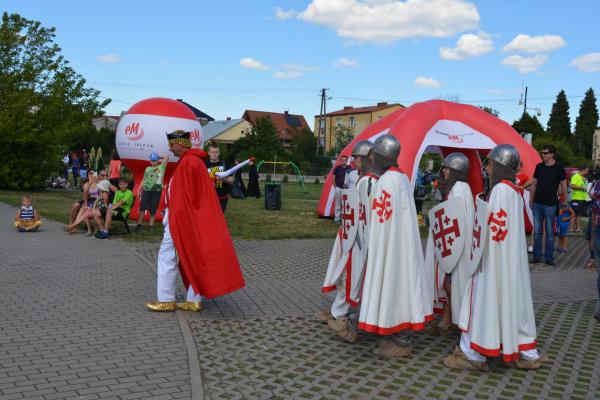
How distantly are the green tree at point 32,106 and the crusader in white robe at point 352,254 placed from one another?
19345mm

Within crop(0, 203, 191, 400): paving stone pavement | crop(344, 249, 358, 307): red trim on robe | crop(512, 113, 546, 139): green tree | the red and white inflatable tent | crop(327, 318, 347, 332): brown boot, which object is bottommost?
crop(0, 203, 191, 400): paving stone pavement

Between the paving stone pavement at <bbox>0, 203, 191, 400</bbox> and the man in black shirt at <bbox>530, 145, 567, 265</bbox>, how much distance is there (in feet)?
21.5

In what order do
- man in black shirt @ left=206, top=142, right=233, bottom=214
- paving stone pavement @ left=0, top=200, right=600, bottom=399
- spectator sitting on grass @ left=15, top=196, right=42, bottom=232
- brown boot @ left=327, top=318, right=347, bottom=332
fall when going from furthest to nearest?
spectator sitting on grass @ left=15, top=196, right=42, bottom=232
man in black shirt @ left=206, top=142, right=233, bottom=214
brown boot @ left=327, top=318, right=347, bottom=332
paving stone pavement @ left=0, top=200, right=600, bottom=399

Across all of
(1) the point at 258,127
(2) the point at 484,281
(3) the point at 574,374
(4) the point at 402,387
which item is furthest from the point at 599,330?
(1) the point at 258,127

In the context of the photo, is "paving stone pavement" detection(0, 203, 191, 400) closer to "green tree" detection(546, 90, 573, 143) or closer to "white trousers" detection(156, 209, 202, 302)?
"white trousers" detection(156, 209, 202, 302)

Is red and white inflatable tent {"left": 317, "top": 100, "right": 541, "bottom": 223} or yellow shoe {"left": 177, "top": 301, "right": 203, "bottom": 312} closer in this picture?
yellow shoe {"left": 177, "top": 301, "right": 203, "bottom": 312}

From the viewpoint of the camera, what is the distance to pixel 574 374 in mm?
5105

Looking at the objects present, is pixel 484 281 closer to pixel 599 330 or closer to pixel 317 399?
pixel 317 399

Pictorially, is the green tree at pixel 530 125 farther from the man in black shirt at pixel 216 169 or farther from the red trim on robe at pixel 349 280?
the red trim on robe at pixel 349 280

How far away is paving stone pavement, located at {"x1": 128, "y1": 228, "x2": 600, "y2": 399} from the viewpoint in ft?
15.2

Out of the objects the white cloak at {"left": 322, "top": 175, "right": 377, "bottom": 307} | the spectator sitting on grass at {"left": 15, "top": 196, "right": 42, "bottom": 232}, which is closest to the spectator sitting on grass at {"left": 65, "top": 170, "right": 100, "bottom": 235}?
the spectator sitting on grass at {"left": 15, "top": 196, "right": 42, "bottom": 232}

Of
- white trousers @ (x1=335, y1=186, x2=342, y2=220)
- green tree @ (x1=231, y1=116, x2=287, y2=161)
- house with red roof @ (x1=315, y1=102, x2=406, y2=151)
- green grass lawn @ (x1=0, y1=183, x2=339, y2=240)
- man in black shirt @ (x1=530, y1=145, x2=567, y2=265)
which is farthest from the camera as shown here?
house with red roof @ (x1=315, y1=102, x2=406, y2=151)

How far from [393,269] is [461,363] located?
3.25 feet

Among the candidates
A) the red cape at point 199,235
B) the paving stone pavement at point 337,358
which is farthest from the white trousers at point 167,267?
the paving stone pavement at point 337,358
